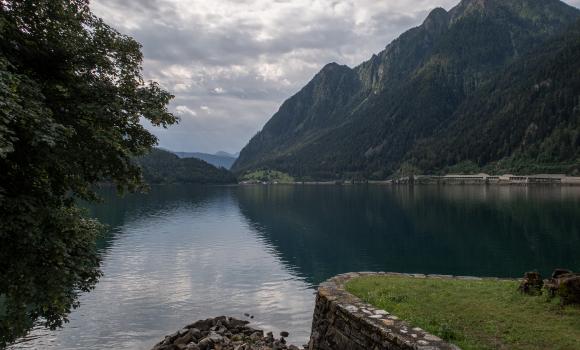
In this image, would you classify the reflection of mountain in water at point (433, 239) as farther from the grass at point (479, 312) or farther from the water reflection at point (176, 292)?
the grass at point (479, 312)

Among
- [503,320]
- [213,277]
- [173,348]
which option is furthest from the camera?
A: [213,277]

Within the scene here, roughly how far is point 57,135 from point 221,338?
881 inches

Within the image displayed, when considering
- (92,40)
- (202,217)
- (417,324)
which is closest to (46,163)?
(92,40)

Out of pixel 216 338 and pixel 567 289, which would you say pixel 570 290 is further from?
pixel 216 338

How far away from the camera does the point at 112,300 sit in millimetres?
45688

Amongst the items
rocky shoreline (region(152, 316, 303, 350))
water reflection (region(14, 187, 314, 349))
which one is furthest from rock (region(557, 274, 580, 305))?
water reflection (region(14, 187, 314, 349))

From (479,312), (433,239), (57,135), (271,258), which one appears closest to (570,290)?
(479,312)

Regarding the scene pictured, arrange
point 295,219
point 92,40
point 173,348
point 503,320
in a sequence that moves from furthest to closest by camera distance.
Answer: point 295,219 < point 173,348 < point 92,40 < point 503,320

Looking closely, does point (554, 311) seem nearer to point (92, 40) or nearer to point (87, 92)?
point (87, 92)

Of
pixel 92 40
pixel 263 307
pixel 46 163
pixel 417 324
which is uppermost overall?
pixel 92 40

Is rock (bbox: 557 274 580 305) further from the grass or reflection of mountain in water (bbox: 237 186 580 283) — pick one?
reflection of mountain in water (bbox: 237 186 580 283)

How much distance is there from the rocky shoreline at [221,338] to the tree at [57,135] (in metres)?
12.2

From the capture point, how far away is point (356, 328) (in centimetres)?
1914

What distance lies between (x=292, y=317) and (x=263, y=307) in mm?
4980
